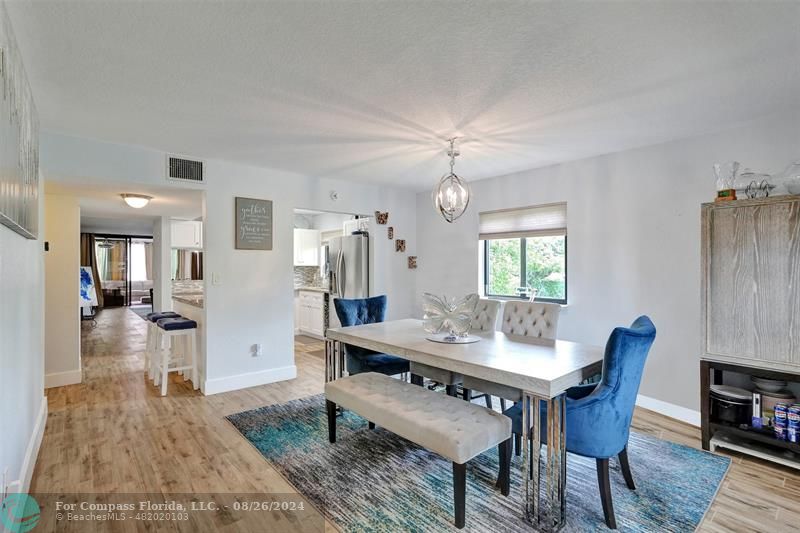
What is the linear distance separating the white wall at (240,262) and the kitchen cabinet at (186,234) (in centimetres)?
308

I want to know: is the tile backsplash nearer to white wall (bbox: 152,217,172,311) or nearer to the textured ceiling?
white wall (bbox: 152,217,172,311)

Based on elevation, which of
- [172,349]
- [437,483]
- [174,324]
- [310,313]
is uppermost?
[174,324]

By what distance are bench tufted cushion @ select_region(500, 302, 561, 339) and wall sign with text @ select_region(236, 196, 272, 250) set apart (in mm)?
2641

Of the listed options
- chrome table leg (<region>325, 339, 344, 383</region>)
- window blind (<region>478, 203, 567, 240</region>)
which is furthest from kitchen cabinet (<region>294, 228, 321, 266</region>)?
chrome table leg (<region>325, 339, 344, 383</region>)

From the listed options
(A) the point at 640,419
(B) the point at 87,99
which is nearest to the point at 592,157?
(A) the point at 640,419

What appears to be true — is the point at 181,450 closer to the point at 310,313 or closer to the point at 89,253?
the point at 310,313

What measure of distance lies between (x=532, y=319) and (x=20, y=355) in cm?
334

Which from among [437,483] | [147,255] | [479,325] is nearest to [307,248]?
[479,325]

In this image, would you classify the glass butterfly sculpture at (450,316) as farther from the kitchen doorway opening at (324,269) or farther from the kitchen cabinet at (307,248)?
the kitchen cabinet at (307,248)

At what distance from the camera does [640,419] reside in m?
3.28

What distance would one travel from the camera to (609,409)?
1.94 metres

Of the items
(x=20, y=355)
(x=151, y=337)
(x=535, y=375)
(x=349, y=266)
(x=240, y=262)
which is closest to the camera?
(x=535, y=375)

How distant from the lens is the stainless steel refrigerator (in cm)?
559

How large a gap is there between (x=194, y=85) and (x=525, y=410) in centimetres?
256
